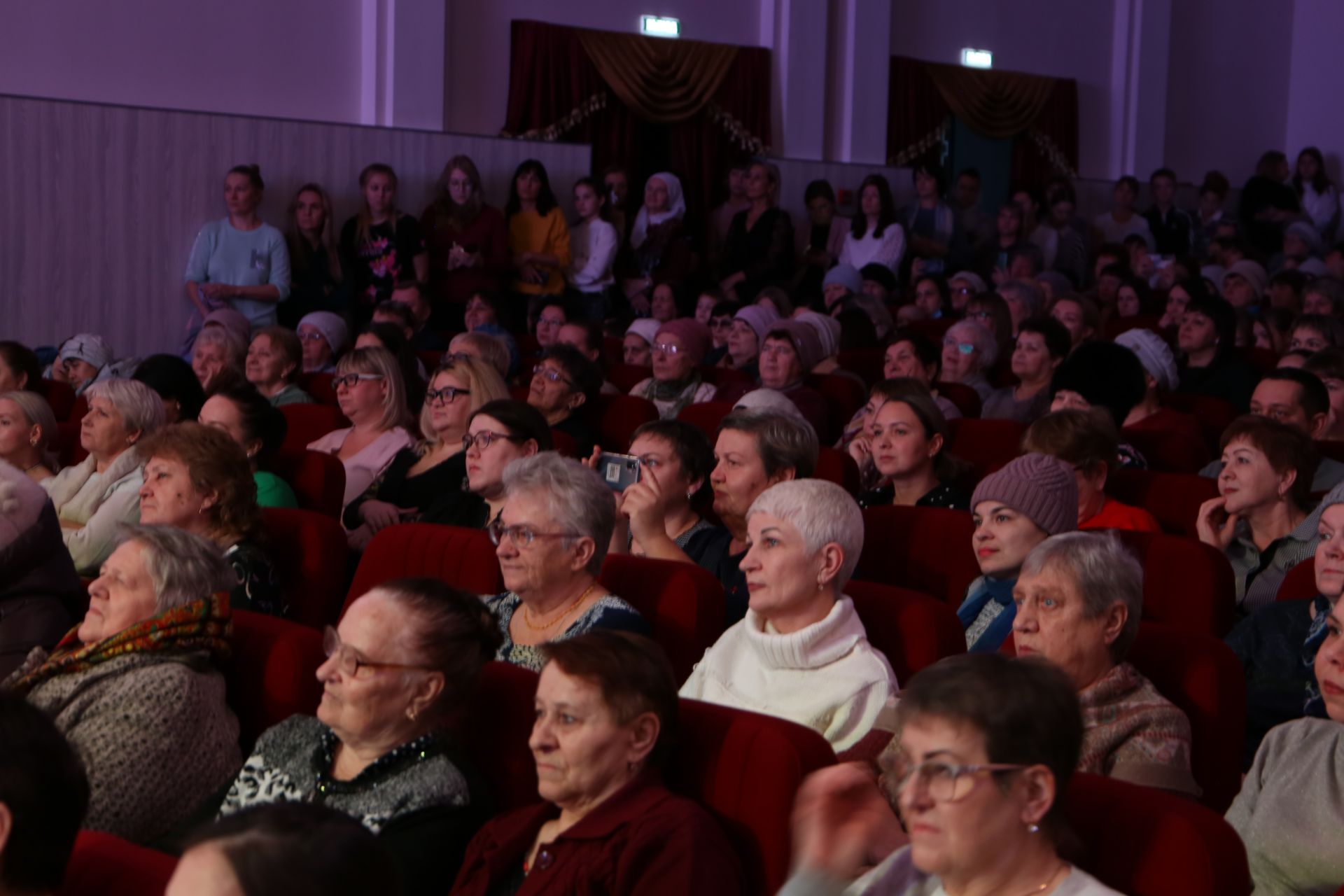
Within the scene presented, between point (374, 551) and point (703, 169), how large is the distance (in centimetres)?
775

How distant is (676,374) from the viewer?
613cm

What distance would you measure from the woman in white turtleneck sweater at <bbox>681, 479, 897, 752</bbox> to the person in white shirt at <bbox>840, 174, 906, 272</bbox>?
23.7 feet

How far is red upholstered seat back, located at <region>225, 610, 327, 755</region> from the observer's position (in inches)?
103

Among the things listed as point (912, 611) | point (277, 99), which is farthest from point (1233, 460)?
point (277, 99)

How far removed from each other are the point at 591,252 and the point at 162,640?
7079 millimetres

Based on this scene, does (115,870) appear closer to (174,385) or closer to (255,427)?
(255,427)

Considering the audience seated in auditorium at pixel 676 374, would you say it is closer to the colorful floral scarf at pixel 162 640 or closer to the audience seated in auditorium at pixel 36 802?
Answer: the colorful floral scarf at pixel 162 640

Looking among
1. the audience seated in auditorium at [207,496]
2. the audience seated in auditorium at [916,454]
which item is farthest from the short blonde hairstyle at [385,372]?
the audience seated in auditorium at [916,454]

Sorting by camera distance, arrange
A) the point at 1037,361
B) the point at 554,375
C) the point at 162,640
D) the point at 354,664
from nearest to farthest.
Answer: the point at 354,664 → the point at 162,640 → the point at 554,375 → the point at 1037,361

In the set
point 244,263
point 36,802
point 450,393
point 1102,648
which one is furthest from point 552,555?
point 244,263

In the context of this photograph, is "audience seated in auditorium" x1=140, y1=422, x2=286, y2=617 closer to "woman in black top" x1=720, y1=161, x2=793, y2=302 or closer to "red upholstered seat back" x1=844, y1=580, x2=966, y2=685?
"red upholstered seat back" x1=844, y1=580, x2=966, y2=685

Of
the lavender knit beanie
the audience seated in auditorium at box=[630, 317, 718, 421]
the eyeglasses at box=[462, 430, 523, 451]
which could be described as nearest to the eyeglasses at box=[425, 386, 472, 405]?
the eyeglasses at box=[462, 430, 523, 451]

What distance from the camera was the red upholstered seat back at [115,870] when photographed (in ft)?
6.19

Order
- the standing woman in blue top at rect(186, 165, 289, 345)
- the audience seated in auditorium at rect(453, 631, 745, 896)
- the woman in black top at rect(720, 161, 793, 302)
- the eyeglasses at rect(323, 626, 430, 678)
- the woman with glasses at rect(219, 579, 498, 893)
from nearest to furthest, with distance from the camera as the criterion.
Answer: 1. the audience seated in auditorium at rect(453, 631, 745, 896)
2. the woman with glasses at rect(219, 579, 498, 893)
3. the eyeglasses at rect(323, 626, 430, 678)
4. the standing woman in blue top at rect(186, 165, 289, 345)
5. the woman in black top at rect(720, 161, 793, 302)
